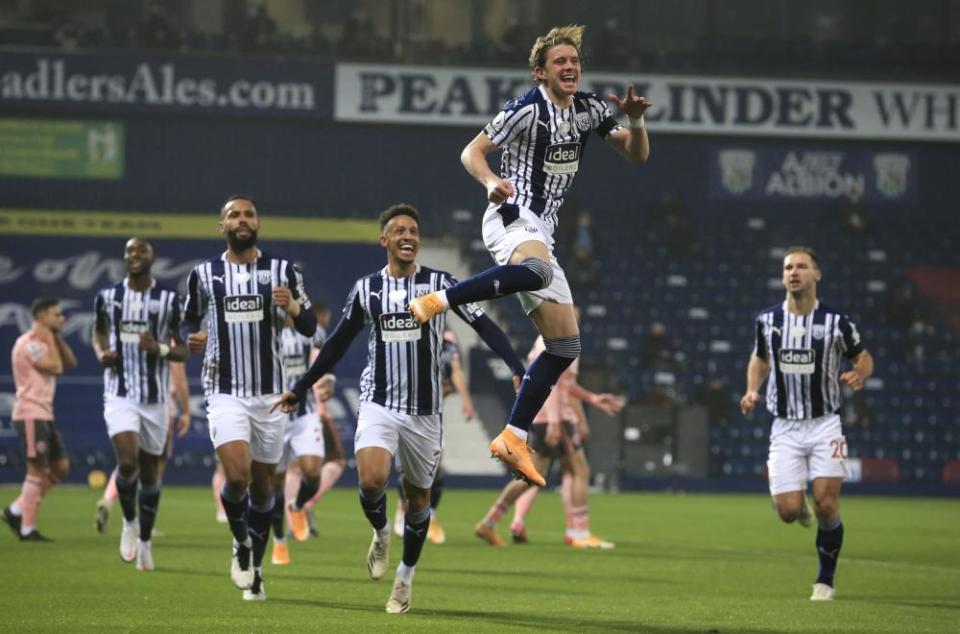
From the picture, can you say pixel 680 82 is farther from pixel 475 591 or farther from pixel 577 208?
pixel 475 591

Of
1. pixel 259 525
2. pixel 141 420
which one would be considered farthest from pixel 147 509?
pixel 259 525

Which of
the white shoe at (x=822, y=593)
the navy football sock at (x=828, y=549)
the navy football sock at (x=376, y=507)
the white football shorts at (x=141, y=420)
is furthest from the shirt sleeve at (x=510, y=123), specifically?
the white football shorts at (x=141, y=420)

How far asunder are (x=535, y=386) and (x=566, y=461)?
24.9 feet

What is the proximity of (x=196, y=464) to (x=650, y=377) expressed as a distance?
8.59 m

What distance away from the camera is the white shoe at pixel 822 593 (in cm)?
1127

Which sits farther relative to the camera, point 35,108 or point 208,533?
point 35,108

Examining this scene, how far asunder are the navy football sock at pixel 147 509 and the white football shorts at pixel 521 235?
4.89 m

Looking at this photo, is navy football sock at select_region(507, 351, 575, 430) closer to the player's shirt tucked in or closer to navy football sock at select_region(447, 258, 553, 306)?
navy football sock at select_region(447, 258, 553, 306)

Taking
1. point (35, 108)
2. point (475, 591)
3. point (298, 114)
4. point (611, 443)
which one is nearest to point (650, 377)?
point (611, 443)

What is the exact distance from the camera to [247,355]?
34.9ft

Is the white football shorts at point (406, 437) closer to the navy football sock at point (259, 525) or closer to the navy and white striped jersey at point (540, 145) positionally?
the navy football sock at point (259, 525)

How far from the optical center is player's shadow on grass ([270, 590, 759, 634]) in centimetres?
918

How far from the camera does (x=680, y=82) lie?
104 ft

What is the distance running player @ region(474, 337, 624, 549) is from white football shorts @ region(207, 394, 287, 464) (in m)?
5.85
